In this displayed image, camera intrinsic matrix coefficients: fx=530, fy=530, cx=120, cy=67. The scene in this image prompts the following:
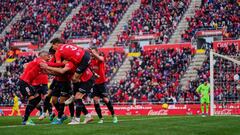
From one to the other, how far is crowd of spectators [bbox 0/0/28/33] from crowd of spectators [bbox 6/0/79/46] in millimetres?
1312

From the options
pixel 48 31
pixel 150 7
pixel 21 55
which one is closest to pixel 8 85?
pixel 21 55

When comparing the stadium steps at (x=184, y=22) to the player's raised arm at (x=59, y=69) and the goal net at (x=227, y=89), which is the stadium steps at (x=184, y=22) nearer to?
the goal net at (x=227, y=89)

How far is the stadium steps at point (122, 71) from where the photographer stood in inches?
1684

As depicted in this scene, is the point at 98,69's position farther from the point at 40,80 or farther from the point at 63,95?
the point at 40,80

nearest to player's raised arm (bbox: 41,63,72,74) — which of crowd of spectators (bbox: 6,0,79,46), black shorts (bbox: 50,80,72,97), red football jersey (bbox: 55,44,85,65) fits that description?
red football jersey (bbox: 55,44,85,65)

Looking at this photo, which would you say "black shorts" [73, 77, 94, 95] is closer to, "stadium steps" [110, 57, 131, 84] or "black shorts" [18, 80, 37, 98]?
"black shorts" [18, 80, 37, 98]

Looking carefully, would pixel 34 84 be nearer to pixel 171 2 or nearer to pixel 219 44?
pixel 219 44

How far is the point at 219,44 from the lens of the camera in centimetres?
4044

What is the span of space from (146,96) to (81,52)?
24205 mm

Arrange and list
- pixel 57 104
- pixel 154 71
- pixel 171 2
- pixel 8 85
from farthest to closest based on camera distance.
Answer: pixel 171 2
pixel 8 85
pixel 154 71
pixel 57 104

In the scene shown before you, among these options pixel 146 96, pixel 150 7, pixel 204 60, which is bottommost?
pixel 146 96

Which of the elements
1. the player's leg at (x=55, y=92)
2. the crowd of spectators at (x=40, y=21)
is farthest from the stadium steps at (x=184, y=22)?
the player's leg at (x=55, y=92)

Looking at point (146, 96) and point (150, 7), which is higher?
point (150, 7)

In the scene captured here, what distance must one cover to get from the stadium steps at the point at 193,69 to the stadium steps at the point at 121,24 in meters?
10.4
